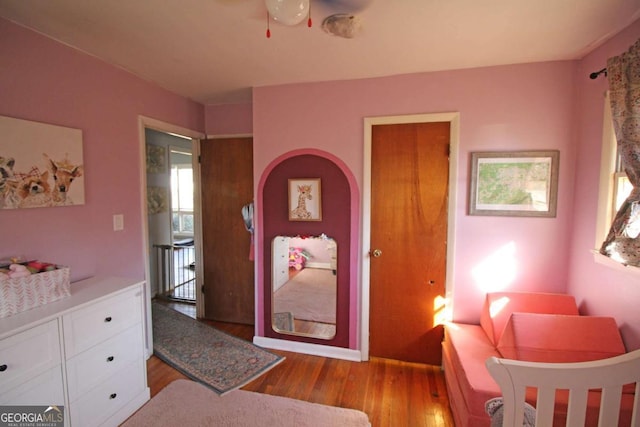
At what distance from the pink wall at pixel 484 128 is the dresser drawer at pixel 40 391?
2.00 meters

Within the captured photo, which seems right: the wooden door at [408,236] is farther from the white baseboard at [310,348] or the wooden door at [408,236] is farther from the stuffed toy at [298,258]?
the stuffed toy at [298,258]

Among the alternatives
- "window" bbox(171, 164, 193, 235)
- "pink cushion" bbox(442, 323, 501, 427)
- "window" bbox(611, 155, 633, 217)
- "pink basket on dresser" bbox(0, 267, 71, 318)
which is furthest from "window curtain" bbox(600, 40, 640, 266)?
"window" bbox(171, 164, 193, 235)

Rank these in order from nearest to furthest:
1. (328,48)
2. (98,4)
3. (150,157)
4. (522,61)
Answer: (98,4)
(328,48)
(522,61)
(150,157)

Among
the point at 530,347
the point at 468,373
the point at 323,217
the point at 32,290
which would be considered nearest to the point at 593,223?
the point at 530,347

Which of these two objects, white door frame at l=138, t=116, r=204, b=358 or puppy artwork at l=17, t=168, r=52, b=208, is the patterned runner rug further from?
puppy artwork at l=17, t=168, r=52, b=208

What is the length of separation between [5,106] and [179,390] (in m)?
2.11

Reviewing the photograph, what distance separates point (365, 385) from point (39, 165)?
2.67 meters

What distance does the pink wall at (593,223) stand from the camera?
1.60m

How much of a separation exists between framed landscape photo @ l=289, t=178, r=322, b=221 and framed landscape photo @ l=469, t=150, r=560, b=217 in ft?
4.07

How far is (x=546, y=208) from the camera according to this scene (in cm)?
215

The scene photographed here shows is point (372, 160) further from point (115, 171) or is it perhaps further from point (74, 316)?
point (74, 316)

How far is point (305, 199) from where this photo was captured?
8.39 ft

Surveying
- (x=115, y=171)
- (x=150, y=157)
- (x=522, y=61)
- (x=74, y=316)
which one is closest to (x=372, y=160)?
(x=522, y=61)

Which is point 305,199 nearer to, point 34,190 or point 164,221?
point 34,190
